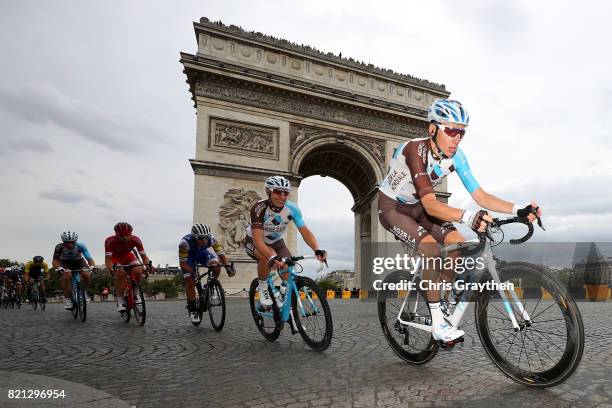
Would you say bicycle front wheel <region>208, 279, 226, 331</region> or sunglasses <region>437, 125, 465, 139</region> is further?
bicycle front wheel <region>208, 279, 226, 331</region>

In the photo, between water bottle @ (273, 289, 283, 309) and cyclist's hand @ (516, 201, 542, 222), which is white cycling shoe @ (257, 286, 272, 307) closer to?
water bottle @ (273, 289, 283, 309)

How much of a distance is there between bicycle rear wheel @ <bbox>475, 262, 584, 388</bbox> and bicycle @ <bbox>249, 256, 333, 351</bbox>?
1.44 m

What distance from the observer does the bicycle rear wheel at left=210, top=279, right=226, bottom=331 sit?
5434mm

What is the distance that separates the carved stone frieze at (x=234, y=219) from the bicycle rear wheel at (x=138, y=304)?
11.5m

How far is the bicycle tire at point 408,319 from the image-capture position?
310 cm

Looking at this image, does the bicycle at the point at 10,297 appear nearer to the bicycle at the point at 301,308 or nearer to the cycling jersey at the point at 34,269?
the cycling jersey at the point at 34,269

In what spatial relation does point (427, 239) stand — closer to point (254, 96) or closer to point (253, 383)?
point (253, 383)

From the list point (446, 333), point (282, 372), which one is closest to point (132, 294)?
point (282, 372)

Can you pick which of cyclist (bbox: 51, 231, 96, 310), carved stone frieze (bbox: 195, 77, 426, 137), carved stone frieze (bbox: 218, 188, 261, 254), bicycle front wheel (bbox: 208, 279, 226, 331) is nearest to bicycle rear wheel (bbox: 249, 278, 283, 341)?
bicycle front wheel (bbox: 208, 279, 226, 331)

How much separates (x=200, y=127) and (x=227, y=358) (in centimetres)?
1644

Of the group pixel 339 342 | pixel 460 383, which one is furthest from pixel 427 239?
pixel 339 342

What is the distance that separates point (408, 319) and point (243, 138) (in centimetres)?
1718

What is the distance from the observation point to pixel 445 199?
2377cm

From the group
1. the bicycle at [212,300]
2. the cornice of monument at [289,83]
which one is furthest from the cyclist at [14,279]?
the cornice of monument at [289,83]
